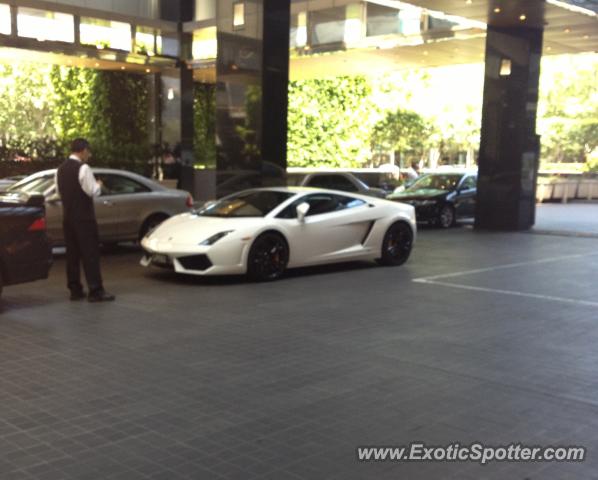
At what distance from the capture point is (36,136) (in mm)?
21281

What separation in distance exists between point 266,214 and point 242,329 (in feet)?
10.2

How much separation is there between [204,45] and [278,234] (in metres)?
13.6

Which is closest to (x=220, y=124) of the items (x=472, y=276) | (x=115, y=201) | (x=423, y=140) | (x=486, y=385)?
(x=115, y=201)

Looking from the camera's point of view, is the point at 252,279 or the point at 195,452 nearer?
the point at 195,452

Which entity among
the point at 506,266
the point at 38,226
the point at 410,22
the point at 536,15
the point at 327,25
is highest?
the point at 327,25

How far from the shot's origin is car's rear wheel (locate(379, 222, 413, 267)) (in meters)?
11.1

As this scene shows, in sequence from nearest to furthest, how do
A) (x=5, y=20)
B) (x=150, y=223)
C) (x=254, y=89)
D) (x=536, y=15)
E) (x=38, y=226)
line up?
(x=38, y=226)
(x=150, y=223)
(x=254, y=89)
(x=536, y=15)
(x=5, y=20)

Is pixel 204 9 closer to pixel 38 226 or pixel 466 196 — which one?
pixel 466 196

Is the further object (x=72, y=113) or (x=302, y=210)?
(x=72, y=113)

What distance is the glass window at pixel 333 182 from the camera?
1661 centimetres

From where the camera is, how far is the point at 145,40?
20875mm

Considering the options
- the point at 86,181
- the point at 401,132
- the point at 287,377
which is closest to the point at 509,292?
the point at 287,377

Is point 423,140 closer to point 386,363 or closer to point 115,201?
point 115,201

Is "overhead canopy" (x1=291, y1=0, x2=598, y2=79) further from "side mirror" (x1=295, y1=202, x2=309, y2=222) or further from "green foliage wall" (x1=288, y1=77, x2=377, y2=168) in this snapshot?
"side mirror" (x1=295, y1=202, x2=309, y2=222)
